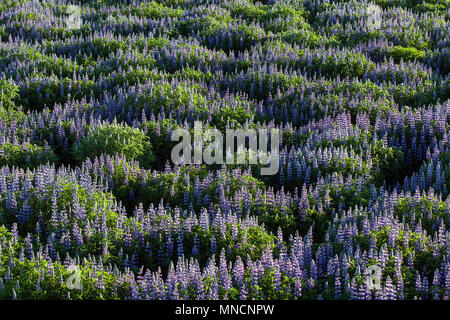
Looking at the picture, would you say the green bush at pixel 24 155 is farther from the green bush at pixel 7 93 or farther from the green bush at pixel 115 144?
the green bush at pixel 7 93

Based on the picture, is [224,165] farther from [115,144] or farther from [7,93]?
[7,93]

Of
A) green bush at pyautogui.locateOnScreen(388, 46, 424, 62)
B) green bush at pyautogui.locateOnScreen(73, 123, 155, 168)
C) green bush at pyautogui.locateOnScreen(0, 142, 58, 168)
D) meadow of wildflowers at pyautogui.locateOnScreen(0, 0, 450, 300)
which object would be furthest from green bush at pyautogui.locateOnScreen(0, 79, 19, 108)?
green bush at pyautogui.locateOnScreen(388, 46, 424, 62)

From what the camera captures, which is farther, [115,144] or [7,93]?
[7,93]

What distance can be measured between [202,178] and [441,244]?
12.0ft

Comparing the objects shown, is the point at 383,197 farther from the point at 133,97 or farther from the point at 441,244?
the point at 133,97

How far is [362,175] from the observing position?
29.9ft

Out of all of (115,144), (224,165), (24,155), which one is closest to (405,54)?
(224,165)

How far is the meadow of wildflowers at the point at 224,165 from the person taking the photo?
6395 mm

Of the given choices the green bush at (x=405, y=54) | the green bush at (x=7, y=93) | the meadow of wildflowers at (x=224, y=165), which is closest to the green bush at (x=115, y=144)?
the meadow of wildflowers at (x=224, y=165)

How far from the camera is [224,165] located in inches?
351

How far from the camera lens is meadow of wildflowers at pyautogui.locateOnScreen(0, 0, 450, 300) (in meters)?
6.39

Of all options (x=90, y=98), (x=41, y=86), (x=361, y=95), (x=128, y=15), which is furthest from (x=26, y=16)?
(x=361, y=95)

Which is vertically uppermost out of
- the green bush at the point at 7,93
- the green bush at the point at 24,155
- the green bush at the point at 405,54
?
the green bush at the point at 405,54

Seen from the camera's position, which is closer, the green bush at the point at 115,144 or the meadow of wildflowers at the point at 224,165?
the meadow of wildflowers at the point at 224,165
